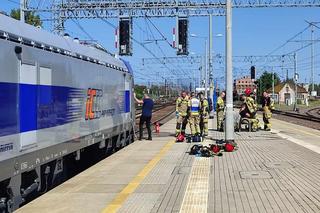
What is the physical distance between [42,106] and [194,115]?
12.3 m

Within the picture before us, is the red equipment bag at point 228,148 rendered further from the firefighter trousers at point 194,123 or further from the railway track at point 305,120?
the railway track at point 305,120

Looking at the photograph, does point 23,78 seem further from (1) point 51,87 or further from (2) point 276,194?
(2) point 276,194

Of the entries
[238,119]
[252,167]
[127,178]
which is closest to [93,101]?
[127,178]

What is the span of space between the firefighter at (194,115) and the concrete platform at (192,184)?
431 centimetres

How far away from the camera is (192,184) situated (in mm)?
10625

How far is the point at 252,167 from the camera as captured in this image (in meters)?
13.0

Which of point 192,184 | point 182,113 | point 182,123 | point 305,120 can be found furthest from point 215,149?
point 305,120

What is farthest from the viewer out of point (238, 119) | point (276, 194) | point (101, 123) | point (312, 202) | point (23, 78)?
point (238, 119)

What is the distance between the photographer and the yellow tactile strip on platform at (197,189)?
850cm

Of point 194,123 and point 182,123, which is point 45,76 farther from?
point 182,123

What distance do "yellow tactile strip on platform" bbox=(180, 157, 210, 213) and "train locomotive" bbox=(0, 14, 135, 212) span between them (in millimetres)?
2354

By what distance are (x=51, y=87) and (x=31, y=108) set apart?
3.58 ft

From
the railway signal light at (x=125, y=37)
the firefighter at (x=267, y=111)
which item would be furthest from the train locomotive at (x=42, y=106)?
the railway signal light at (x=125, y=37)

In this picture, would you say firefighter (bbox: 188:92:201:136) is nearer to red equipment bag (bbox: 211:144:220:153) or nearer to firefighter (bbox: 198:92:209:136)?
firefighter (bbox: 198:92:209:136)
